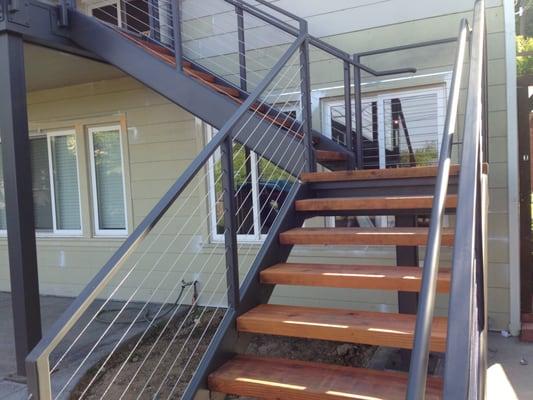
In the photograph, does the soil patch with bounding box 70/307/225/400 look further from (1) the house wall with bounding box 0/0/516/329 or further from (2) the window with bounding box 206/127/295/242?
(2) the window with bounding box 206/127/295/242

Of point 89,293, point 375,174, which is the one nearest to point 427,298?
point 89,293

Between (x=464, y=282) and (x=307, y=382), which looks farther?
(x=307, y=382)

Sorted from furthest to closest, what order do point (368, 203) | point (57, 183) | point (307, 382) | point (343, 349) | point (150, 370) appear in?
1. point (57, 183)
2. point (343, 349)
3. point (150, 370)
4. point (368, 203)
5. point (307, 382)

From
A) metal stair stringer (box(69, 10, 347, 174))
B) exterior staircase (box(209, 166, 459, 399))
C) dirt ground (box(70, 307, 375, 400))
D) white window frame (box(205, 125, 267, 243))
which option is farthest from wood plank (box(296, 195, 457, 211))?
white window frame (box(205, 125, 267, 243))

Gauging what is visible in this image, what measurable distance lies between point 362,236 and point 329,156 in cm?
109

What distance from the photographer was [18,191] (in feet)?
11.8

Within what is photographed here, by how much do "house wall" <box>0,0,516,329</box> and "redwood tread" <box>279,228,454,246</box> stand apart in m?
0.74

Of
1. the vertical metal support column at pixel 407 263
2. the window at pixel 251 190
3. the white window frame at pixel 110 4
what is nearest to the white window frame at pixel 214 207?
the window at pixel 251 190

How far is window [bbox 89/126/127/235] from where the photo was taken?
20.2 feet

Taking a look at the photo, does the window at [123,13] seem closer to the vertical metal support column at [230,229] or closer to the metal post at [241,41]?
the metal post at [241,41]

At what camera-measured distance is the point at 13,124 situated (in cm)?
357

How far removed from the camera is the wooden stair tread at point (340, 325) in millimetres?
2117

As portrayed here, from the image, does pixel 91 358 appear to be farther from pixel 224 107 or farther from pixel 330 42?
pixel 330 42

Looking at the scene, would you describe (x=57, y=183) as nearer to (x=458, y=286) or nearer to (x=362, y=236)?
(x=362, y=236)
